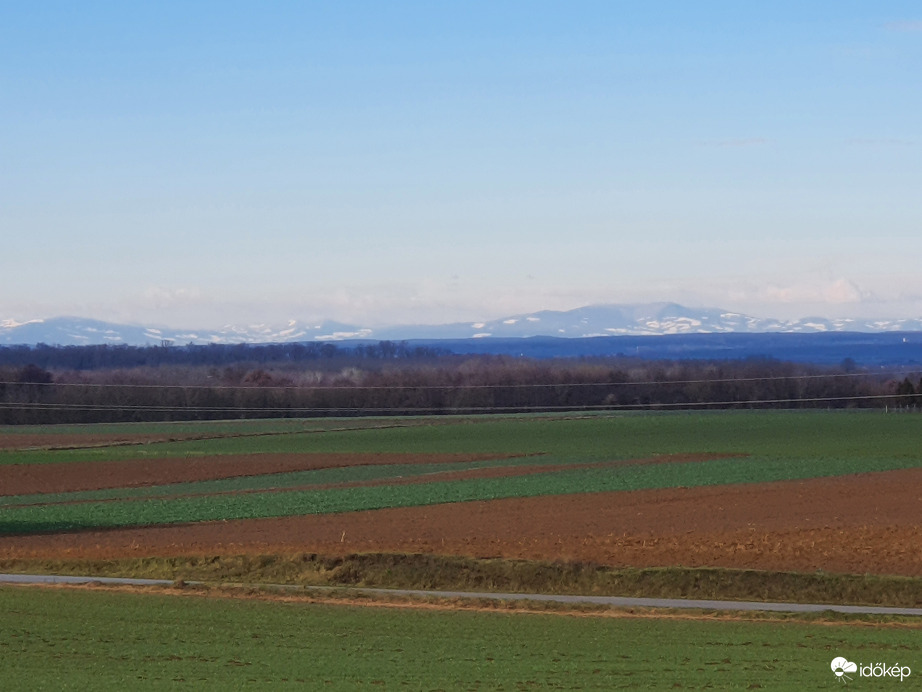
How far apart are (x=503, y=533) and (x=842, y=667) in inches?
762

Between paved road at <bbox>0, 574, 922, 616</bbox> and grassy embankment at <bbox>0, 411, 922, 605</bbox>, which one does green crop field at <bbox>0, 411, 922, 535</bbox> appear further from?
paved road at <bbox>0, 574, 922, 616</bbox>

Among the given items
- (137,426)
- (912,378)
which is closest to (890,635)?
(137,426)

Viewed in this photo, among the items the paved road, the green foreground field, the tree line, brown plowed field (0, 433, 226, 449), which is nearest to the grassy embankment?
the paved road

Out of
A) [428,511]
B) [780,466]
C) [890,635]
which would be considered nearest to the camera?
[890,635]

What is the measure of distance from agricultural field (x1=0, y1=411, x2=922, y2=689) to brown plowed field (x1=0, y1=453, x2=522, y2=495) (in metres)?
0.29

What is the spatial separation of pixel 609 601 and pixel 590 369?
378ft

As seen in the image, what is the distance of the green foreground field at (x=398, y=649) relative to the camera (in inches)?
609

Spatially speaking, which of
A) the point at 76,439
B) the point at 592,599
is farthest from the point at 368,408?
the point at 592,599

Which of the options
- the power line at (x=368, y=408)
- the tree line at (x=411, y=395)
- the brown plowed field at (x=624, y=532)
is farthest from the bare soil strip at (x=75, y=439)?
the brown plowed field at (x=624, y=532)

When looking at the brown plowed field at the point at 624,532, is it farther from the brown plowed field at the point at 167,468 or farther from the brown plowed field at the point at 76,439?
the brown plowed field at the point at 76,439

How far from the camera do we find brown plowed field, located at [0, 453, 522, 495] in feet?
192

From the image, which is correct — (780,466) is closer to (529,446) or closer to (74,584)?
(529,446)

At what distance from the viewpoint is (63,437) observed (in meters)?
85.1

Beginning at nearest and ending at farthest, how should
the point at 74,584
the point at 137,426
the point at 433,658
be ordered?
the point at 433,658
the point at 74,584
the point at 137,426
